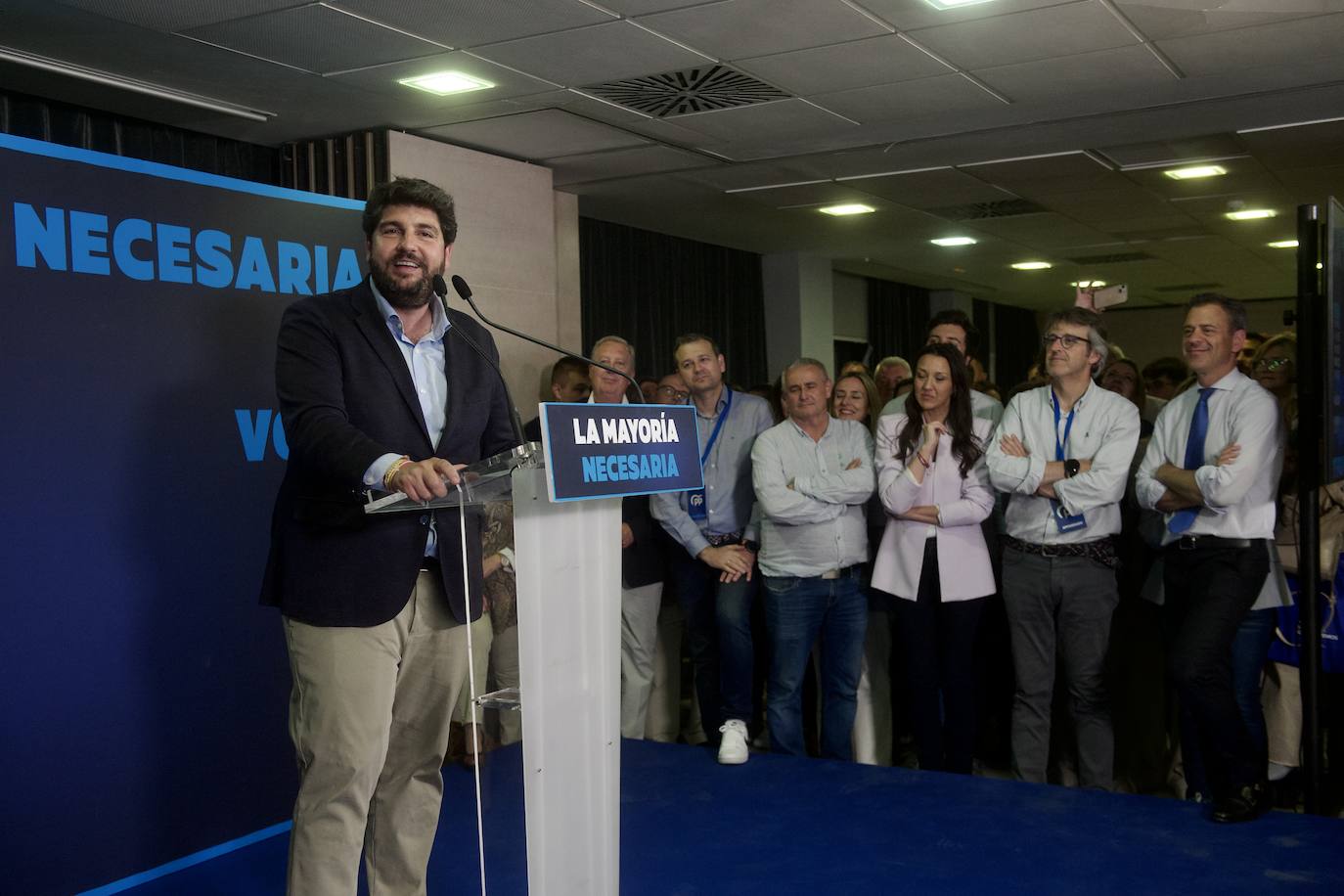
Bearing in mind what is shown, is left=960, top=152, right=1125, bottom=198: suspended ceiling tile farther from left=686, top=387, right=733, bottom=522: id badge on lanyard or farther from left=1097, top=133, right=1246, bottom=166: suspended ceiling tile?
left=686, top=387, right=733, bottom=522: id badge on lanyard

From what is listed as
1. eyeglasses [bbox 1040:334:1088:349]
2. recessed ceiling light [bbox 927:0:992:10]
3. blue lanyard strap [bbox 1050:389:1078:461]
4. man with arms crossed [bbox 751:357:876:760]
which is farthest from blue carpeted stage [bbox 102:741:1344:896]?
recessed ceiling light [bbox 927:0:992:10]

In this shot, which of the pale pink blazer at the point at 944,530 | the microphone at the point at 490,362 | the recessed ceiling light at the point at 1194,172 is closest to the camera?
the microphone at the point at 490,362

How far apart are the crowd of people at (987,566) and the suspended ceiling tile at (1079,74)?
1.16m

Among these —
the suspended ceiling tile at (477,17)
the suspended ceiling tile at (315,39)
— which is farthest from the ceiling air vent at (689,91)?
the suspended ceiling tile at (315,39)

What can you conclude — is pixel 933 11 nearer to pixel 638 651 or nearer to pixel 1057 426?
pixel 1057 426

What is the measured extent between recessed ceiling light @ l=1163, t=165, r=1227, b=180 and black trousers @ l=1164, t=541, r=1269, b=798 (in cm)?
429

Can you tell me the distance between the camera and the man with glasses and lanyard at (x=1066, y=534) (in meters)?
3.80

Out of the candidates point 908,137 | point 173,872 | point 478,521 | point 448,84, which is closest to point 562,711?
point 478,521

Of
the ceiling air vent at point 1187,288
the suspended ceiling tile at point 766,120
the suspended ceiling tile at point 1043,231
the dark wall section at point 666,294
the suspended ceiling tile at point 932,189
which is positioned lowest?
the dark wall section at point 666,294

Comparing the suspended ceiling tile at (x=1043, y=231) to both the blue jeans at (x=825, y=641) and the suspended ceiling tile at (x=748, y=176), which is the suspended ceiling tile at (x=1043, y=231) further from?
the blue jeans at (x=825, y=641)

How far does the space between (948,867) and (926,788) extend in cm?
71

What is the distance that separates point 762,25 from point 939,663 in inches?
92.3

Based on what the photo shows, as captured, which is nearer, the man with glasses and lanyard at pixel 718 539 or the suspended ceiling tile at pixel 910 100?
the man with glasses and lanyard at pixel 718 539

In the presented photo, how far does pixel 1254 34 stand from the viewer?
4.54m
